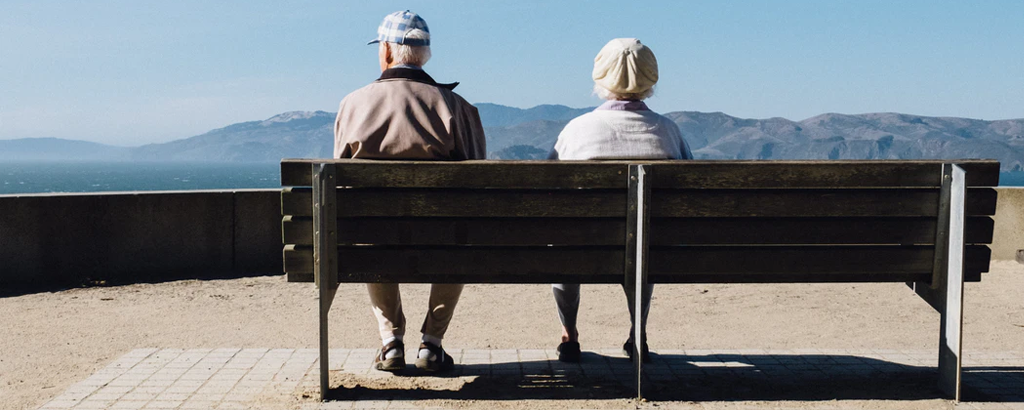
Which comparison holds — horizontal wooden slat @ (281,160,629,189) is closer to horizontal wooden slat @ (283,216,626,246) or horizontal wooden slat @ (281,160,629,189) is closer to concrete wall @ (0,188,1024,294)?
horizontal wooden slat @ (283,216,626,246)

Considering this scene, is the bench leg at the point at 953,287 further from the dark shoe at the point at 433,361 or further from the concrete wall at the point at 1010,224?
the concrete wall at the point at 1010,224

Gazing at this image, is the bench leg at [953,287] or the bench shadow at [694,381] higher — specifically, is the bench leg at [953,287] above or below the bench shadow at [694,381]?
above

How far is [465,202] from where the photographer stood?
3.68 meters

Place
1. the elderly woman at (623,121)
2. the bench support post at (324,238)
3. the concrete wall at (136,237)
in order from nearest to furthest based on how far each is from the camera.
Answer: the bench support post at (324,238) < the elderly woman at (623,121) < the concrete wall at (136,237)

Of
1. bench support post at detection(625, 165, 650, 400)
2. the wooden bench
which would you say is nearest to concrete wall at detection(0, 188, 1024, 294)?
the wooden bench

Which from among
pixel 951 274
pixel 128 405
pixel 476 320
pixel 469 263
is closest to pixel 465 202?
pixel 469 263

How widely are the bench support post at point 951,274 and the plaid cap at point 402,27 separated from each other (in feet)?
7.58

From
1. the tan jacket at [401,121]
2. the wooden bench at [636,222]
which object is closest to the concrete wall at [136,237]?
the tan jacket at [401,121]

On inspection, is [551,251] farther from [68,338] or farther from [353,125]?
[68,338]

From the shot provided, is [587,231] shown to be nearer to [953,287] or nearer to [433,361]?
[433,361]

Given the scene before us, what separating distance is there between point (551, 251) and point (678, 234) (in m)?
0.51

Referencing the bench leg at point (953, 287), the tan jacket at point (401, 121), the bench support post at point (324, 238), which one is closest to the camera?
the bench support post at point (324, 238)

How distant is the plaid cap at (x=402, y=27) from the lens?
4.26 metres

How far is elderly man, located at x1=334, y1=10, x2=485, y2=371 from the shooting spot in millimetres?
4105
